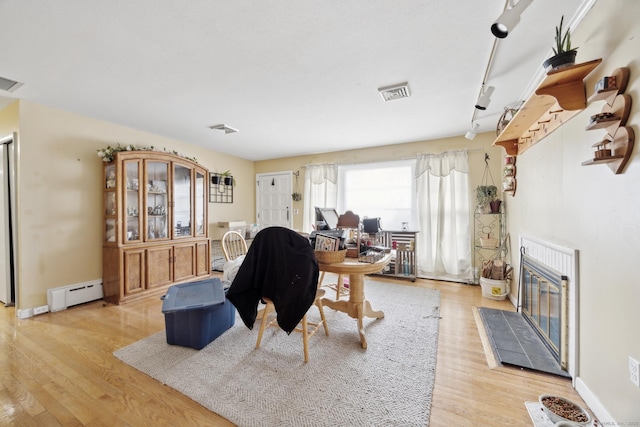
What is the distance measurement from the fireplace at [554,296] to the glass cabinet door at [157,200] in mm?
4386

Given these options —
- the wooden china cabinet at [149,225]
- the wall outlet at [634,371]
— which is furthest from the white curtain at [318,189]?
the wall outlet at [634,371]

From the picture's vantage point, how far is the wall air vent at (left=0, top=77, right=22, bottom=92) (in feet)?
7.57

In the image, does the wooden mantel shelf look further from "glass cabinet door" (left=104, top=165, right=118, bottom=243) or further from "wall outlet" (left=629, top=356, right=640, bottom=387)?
"glass cabinet door" (left=104, top=165, right=118, bottom=243)

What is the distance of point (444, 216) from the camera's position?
419 cm

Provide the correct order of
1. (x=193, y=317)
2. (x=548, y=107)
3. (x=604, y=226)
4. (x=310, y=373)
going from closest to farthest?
(x=604, y=226) < (x=310, y=373) < (x=548, y=107) < (x=193, y=317)

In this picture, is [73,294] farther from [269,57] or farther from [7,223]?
[269,57]

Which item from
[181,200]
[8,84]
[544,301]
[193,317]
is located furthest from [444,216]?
[8,84]

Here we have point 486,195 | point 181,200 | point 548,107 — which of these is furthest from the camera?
point 181,200

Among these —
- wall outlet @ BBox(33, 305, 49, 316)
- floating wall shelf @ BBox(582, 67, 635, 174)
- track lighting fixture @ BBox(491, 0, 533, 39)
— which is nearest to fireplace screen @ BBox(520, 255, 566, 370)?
floating wall shelf @ BBox(582, 67, 635, 174)

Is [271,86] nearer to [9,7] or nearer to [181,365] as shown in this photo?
[9,7]

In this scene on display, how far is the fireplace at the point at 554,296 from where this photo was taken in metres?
1.69

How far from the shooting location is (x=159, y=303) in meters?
3.18

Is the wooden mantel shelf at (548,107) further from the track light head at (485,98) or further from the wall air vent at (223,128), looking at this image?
the wall air vent at (223,128)

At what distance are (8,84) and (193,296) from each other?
2.63m
